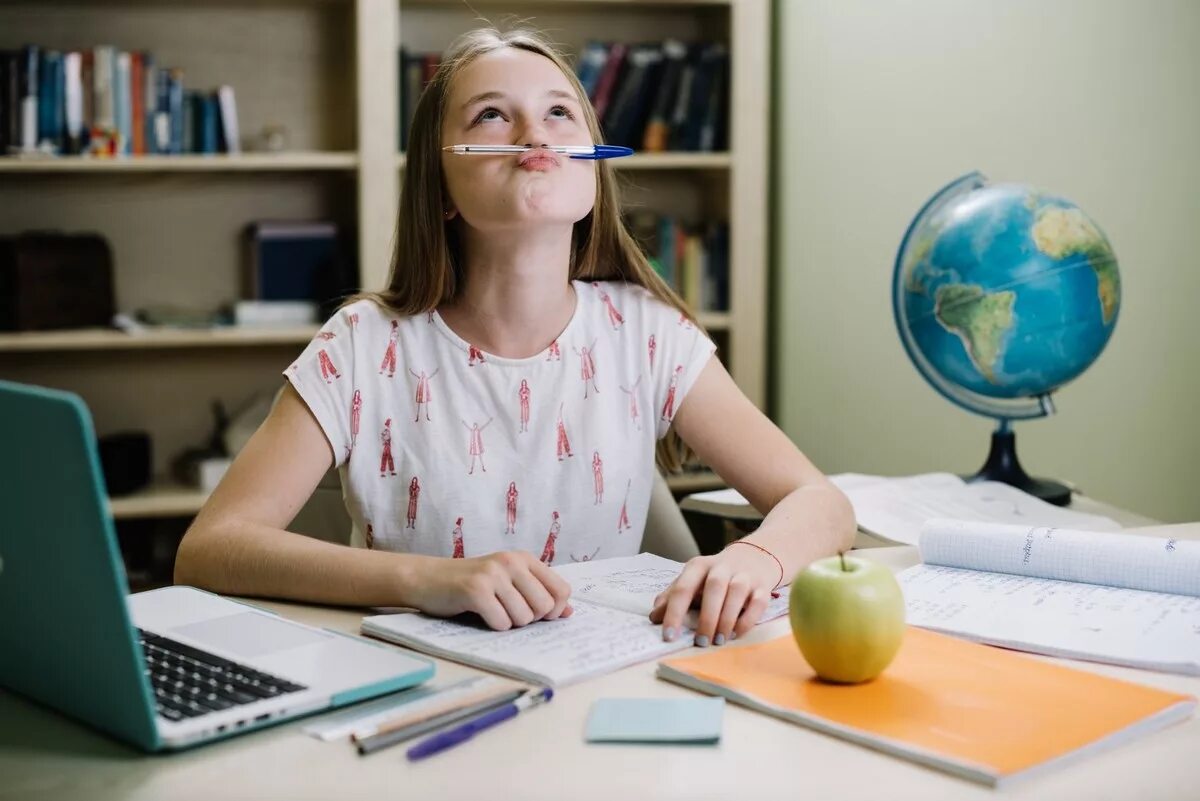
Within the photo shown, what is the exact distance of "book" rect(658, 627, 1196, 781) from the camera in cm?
80

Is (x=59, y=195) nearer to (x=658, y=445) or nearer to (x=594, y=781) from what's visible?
(x=658, y=445)

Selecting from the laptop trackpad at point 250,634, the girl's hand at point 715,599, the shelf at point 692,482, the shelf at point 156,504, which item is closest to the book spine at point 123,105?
the shelf at point 156,504

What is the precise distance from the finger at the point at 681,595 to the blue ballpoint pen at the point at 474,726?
16 cm

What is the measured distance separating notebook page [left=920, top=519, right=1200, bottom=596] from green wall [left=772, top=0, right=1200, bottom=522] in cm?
152

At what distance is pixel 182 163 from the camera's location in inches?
121

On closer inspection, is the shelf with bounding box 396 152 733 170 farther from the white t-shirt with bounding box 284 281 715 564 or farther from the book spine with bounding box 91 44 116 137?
the white t-shirt with bounding box 284 281 715 564

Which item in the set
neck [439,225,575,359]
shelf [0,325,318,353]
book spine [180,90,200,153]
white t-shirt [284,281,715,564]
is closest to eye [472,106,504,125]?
neck [439,225,575,359]

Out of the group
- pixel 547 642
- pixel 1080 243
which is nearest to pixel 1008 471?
pixel 1080 243

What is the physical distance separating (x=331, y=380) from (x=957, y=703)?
0.87m

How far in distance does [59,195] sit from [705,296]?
1.66 m

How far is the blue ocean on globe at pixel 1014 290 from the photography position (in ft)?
6.20

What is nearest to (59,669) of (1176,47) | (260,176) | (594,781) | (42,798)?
(42,798)

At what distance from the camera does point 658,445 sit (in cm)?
173

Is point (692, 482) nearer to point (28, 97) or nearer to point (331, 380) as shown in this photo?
point (28, 97)
